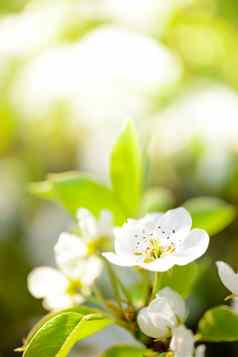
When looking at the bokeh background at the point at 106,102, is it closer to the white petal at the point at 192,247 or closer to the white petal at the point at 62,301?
the white petal at the point at 62,301

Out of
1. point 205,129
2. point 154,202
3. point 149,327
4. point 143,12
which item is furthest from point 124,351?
point 143,12

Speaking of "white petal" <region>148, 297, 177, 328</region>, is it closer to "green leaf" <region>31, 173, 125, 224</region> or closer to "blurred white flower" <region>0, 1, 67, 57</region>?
"green leaf" <region>31, 173, 125, 224</region>

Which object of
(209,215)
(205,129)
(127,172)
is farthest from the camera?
(205,129)

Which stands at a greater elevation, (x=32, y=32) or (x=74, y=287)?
(x=32, y=32)

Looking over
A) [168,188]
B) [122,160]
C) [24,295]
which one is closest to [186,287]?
[122,160]

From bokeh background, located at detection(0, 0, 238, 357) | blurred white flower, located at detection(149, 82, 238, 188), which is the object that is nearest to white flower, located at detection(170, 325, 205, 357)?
bokeh background, located at detection(0, 0, 238, 357)

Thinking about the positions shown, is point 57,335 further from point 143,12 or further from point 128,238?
point 143,12
